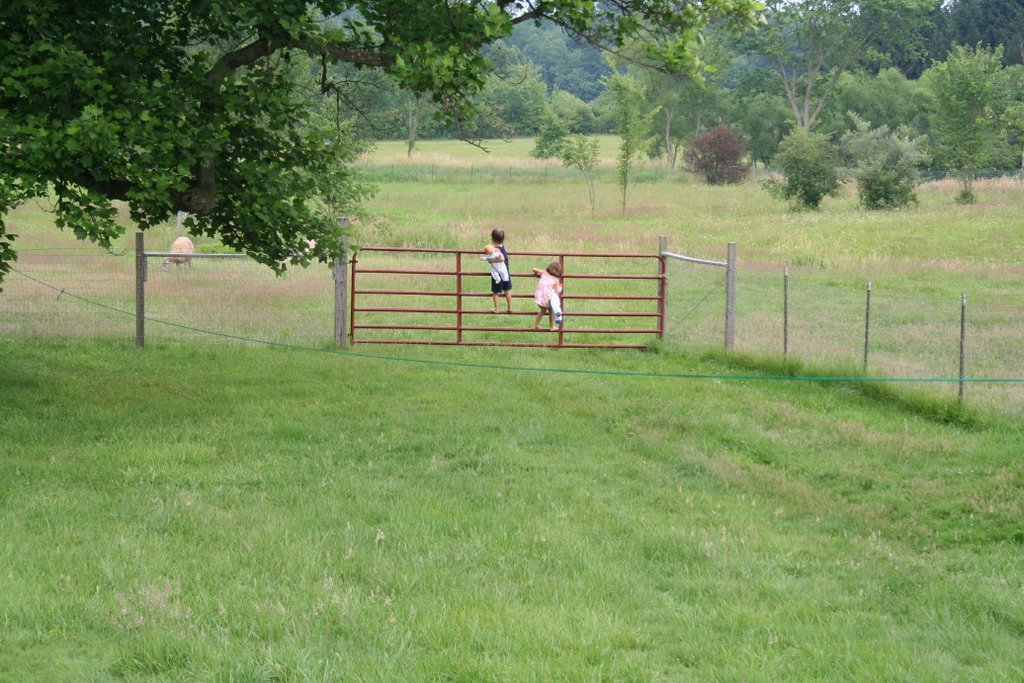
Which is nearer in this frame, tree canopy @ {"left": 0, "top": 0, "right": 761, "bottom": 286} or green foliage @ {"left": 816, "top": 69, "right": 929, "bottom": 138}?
tree canopy @ {"left": 0, "top": 0, "right": 761, "bottom": 286}

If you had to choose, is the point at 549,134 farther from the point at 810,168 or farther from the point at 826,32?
the point at 810,168

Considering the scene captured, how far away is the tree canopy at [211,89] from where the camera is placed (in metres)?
10.5

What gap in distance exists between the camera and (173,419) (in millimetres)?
11914

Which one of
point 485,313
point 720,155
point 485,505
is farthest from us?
point 720,155

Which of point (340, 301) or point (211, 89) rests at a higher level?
point (211, 89)

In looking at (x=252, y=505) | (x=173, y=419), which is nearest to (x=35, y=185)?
(x=173, y=419)

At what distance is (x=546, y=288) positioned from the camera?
17969mm

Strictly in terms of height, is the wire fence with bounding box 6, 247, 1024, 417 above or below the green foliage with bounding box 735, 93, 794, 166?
below

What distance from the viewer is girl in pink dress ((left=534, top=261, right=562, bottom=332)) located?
17.6 m

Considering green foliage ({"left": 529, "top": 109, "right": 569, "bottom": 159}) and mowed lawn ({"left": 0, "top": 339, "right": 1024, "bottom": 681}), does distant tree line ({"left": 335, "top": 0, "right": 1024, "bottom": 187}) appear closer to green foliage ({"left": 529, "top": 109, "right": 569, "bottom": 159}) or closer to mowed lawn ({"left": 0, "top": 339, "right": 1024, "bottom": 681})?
green foliage ({"left": 529, "top": 109, "right": 569, "bottom": 159})

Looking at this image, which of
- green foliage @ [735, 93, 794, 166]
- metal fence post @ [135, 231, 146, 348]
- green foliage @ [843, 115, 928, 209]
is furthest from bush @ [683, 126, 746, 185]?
metal fence post @ [135, 231, 146, 348]

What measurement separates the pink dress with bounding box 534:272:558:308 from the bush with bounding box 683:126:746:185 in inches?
1997

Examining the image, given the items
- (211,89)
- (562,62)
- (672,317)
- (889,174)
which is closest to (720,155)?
(889,174)

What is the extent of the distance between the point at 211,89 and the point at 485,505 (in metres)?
6.16
